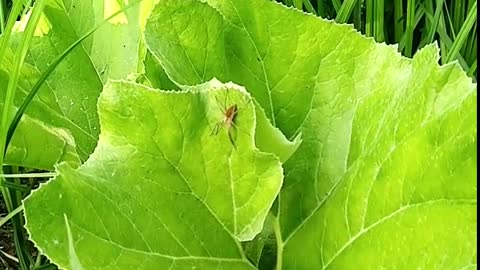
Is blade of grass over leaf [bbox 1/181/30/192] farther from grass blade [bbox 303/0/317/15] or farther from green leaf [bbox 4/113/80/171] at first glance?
grass blade [bbox 303/0/317/15]

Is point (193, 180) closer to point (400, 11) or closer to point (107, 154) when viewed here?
point (107, 154)

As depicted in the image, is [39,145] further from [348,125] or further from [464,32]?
[464,32]

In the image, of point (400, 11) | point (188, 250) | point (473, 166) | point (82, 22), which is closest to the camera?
point (473, 166)

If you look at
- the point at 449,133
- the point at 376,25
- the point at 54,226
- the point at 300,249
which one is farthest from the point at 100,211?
the point at 376,25

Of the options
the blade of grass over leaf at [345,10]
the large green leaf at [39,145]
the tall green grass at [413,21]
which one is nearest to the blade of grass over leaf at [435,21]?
the tall green grass at [413,21]

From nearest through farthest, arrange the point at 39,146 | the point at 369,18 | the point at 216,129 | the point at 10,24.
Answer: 1. the point at 216,129
2. the point at 10,24
3. the point at 39,146
4. the point at 369,18

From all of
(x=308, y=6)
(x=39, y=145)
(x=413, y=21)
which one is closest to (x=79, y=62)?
(x=39, y=145)
